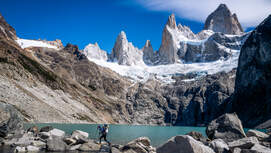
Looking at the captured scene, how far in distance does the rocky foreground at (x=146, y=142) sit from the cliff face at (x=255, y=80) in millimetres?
106616

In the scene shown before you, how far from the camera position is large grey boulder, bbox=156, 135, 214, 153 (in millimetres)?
12070

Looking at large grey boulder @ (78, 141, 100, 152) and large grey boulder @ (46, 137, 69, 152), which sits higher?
large grey boulder @ (46, 137, 69, 152)

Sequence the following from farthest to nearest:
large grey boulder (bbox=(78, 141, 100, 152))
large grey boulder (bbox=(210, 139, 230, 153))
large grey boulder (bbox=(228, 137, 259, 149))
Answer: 1. large grey boulder (bbox=(78, 141, 100, 152))
2. large grey boulder (bbox=(228, 137, 259, 149))
3. large grey boulder (bbox=(210, 139, 230, 153))

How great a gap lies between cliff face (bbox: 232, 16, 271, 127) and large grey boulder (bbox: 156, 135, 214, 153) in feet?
405

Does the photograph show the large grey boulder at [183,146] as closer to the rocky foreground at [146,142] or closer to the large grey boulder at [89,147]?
the rocky foreground at [146,142]

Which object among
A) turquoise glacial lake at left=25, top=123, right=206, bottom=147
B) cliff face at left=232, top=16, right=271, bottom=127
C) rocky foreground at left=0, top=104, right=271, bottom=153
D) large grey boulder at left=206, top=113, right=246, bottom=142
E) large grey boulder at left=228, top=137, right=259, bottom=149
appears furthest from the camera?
cliff face at left=232, top=16, right=271, bottom=127

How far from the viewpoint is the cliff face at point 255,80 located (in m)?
133

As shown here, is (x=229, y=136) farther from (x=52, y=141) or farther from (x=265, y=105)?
(x=265, y=105)

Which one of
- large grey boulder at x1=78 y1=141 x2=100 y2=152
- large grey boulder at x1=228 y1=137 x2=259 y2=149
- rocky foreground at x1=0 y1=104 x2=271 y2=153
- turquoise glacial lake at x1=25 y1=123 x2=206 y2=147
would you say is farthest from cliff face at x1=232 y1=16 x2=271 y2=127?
large grey boulder at x1=78 y1=141 x2=100 y2=152

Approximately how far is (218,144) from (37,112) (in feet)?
271

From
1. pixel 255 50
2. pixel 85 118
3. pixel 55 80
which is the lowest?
pixel 85 118

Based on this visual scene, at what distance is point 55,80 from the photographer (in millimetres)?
141875

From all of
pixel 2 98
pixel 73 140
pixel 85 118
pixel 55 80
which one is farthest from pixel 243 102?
pixel 73 140

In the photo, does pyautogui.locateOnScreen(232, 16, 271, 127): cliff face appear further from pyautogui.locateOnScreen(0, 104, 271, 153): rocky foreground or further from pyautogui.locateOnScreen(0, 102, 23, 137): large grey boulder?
pyautogui.locateOnScreen(0, 102, 23, 137): large grey boulder
